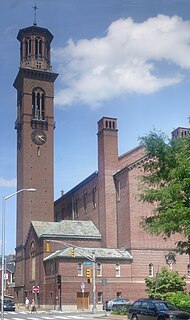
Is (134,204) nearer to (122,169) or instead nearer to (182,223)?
(122,169)

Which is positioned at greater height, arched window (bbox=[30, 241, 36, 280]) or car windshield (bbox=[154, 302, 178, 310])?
arched window (bbox=[30, 241, 36, 280])

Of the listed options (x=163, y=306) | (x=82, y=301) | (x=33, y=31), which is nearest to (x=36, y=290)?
(x=82, y=301)

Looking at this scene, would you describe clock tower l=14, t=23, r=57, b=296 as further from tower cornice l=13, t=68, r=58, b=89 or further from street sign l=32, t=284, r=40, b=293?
street sign l=32, t=284, r=40, b=293

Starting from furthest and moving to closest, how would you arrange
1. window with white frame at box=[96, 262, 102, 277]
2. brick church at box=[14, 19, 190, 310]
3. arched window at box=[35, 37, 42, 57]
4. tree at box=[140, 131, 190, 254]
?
arched window at box=[35, 37, 42, 57] → window with white frame at box=[96, 262, 102, 277] → brick church at box=[14, 19, 190, 310] → tree at box=[140, 131, 190, 254]

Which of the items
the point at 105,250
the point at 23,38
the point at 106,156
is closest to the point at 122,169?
the point at 106,156

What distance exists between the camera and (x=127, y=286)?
218 ft

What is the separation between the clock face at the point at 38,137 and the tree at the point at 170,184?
45100mm

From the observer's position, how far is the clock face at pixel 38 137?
83.8 meters

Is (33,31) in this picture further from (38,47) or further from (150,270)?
(150,270)

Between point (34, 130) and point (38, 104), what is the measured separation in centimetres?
504

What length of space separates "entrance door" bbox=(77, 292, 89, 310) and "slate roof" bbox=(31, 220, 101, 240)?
9668 mm

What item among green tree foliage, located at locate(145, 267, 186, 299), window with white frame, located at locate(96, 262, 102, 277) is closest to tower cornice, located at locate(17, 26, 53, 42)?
window with white frame, located at locate(96, 262, 102, 277)

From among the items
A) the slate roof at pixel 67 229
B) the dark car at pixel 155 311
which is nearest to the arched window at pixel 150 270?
the slate roof at pixel 67 229

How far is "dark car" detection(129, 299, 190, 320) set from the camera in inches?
1192
